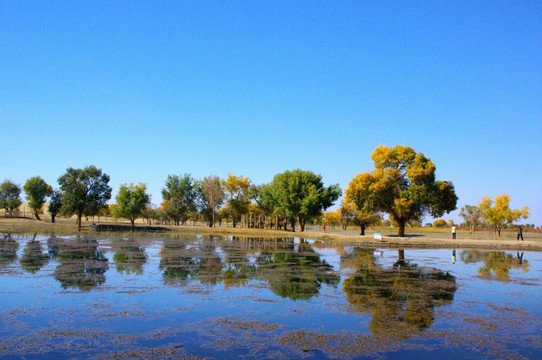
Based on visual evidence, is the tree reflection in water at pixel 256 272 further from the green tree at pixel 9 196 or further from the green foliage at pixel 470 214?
the green tree at pixel 9 196

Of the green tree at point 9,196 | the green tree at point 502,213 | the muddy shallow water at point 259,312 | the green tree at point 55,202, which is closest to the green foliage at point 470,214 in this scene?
the green tree at point 502,213

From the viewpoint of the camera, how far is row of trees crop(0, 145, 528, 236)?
46.3m

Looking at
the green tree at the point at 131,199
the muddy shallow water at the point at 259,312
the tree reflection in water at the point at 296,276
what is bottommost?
the tree reflection in water at the point at 296,276

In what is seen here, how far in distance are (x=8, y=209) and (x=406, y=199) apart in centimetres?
8719

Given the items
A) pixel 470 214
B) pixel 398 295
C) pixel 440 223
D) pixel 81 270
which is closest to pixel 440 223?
pixel 440 223

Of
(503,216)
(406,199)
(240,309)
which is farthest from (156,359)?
(503,216)

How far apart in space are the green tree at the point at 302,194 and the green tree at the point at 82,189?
3206 centimetres

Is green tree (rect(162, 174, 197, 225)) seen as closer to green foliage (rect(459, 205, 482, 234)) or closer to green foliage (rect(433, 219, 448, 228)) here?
green foliage (rect(459, 205, 482, 234))

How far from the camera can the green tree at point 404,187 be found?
45.3 metres

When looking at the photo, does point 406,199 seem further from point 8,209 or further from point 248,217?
point 8,209

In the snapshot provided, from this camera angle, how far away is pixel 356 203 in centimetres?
4909

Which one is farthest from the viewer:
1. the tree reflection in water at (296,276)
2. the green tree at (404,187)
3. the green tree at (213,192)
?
the green tree at (213,192)

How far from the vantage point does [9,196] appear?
293 ft

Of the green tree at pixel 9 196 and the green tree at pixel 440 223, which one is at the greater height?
the green tree at pixel 9 196
